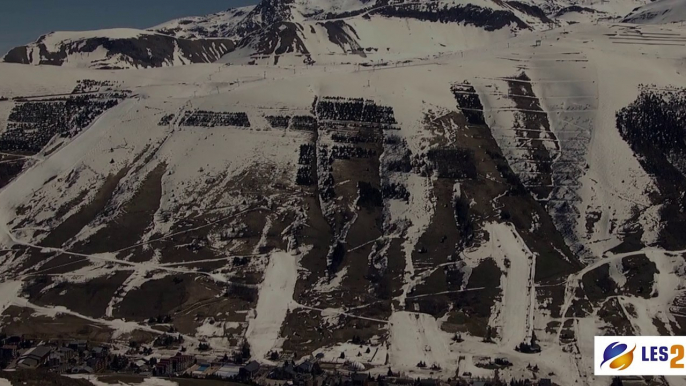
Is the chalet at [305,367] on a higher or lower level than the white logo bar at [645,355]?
lower

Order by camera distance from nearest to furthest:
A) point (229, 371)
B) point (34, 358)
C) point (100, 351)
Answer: point (229, 371) → point (34, 358) → point (100, 351)

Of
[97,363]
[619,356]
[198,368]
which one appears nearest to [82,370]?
[97,363]

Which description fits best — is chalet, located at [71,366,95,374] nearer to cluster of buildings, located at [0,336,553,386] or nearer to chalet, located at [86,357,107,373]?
cluster of buildings, located at [0,336,553,386]

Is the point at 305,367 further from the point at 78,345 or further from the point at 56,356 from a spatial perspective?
the point at 56,356

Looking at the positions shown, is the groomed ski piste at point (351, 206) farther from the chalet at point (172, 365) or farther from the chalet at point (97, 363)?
the chalet at point (97, 363)

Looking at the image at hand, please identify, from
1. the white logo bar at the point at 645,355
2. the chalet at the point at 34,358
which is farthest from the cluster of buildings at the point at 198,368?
the white logo bar at the point at 645,355

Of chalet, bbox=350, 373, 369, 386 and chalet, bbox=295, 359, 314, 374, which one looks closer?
chalet, bbox=350, 373, 369, 386

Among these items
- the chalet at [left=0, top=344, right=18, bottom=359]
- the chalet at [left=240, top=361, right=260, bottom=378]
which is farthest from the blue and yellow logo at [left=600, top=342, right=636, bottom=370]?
the chalet at [left=0, top=344, right=18, bottom=359]
